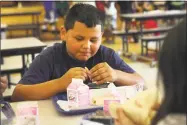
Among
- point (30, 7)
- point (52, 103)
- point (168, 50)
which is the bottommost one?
point (52, 103)

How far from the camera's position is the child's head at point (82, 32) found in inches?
60.4

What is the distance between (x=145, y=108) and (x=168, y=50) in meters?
0.28

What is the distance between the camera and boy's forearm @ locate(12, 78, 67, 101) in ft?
4.66

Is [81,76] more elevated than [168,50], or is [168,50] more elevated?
[168,50]

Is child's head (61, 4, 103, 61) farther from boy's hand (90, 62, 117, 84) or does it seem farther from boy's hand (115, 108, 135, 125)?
boy's hand (115, 108, 135, 125)

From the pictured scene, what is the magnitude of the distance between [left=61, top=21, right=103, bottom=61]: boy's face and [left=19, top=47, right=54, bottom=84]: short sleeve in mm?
119

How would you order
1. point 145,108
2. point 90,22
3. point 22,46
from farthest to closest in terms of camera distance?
1. point 22,46
2. point 90,22
3. point 145,108

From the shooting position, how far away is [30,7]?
835cm

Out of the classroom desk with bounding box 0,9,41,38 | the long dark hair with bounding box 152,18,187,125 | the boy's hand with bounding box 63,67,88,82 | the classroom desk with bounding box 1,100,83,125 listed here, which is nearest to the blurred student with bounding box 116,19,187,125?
the long dark hair with bounding box 152,18,187,125

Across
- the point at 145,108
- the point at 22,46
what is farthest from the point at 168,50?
the point at 22,46

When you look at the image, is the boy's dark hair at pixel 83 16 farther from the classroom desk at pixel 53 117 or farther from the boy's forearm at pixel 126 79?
the classroom desk at pixel 53 117

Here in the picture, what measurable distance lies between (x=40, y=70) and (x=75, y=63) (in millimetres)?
193

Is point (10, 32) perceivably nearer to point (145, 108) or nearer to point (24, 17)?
point (24, 17)

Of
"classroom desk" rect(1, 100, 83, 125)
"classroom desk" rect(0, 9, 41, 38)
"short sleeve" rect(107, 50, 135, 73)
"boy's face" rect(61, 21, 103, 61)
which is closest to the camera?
"classroom desk" rect(1, 100, 83, 125)
